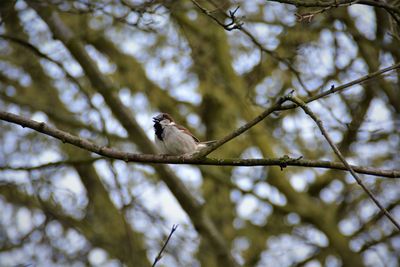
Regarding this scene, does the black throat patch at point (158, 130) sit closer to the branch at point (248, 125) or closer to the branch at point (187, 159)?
the branch at point (187, 159)

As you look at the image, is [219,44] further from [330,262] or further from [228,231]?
[330,262]

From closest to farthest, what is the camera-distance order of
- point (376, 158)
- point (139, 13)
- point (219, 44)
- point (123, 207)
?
point (139, 13) → point (123, 207) → point (376, 158) → point (219, 44)

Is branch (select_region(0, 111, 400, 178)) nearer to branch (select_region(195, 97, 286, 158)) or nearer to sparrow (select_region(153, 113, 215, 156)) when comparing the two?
branch (select_region(195, 97, 286, 158))

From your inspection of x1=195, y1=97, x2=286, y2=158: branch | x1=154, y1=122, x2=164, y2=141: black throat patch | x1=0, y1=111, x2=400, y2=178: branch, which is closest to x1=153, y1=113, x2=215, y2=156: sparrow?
x1=154, y1=122, x2=164, y2=141: black throat patch

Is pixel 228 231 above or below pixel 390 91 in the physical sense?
below

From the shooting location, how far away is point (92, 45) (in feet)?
30.1

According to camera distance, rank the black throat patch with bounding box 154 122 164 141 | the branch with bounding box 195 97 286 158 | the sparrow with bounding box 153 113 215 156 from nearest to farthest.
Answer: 1. the branch with bounding box 195 97 286 158
2. the sparrow with bounding box 153 113 215 156
3. the black throat patch with bounding box 154 122 164 141

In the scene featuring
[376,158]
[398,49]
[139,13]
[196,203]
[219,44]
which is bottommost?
[196,203]

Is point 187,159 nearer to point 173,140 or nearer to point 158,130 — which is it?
point 173,140

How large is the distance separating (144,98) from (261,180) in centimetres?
238

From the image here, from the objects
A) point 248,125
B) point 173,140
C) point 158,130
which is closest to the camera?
point 248,125

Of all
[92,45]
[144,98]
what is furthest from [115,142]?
[92,45]

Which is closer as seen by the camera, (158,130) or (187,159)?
(187,159)

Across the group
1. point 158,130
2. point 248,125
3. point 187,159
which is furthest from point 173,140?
point 248,125
